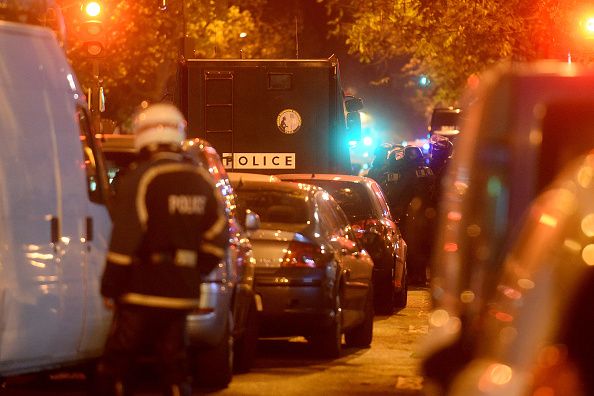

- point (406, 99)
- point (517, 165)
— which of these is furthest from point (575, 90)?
point (406, 99)

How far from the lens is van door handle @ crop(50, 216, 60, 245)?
952 centimetres

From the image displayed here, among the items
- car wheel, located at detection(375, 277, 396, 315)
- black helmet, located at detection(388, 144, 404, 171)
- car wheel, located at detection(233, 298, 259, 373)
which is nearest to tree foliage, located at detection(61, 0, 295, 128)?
black helmet, located at detection(388, 144, 404, 171)

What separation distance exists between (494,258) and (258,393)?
5.76 meters

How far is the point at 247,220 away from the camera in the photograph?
452 inches

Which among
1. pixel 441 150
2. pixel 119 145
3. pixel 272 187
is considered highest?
pixel 119 145

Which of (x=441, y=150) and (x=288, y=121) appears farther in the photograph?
(x=441, y=150)

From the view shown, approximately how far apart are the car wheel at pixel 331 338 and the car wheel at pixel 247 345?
110 centimetres

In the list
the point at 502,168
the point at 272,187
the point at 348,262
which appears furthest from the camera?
the point at 348,262

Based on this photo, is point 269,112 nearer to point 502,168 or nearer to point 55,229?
point 55,229

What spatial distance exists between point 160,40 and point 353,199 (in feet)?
118

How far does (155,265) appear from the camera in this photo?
785cm

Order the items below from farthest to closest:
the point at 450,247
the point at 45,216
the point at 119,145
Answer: the point at 119,145, the point at 45,216, the point at 450,247

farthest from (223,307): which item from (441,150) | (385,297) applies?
(441,150)

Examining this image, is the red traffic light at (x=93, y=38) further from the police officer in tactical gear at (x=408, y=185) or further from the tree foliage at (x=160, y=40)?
the tree foliage at (x=160, y=40)
